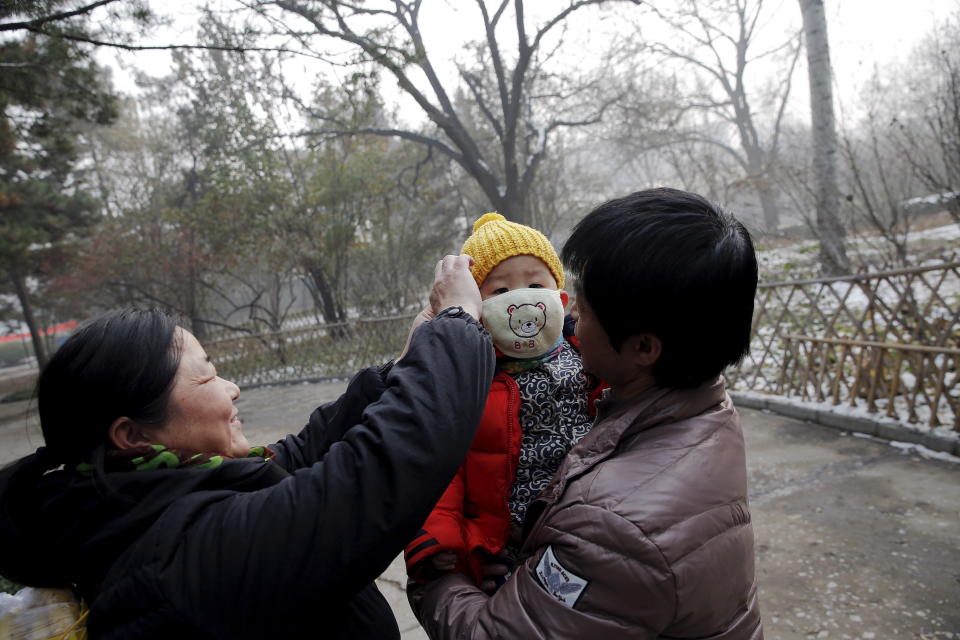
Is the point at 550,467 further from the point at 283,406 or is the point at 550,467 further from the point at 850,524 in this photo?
the point at 283,406

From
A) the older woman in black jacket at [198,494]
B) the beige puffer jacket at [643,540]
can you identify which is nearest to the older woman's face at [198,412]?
the older woman in black jacket at [198,494]

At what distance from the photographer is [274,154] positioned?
40.4 feet

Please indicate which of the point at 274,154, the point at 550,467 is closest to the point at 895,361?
the point at 550,467

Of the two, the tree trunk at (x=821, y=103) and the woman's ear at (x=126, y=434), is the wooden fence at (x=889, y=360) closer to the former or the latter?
the tree trunk at (x=821, y=103)

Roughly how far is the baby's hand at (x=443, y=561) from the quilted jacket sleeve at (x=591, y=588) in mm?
245

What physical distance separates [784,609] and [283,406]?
7523 millimetres

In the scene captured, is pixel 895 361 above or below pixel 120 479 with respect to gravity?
below

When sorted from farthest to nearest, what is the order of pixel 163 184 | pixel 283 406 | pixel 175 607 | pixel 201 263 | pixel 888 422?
1. pixel 163 184
2. pixel 201 263
3. pixel 283 406
4. pixel 888 422
5. pixel 175 607

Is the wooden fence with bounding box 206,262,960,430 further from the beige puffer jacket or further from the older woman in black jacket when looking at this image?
the older woman in black jacket

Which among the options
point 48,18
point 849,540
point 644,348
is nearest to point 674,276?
point 644,348

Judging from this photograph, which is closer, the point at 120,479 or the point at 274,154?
the point at 120,479

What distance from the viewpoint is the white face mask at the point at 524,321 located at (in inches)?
53.4

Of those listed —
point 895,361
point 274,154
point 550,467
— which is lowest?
point 895,361

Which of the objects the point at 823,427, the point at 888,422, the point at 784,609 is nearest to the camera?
the point at 784,609
